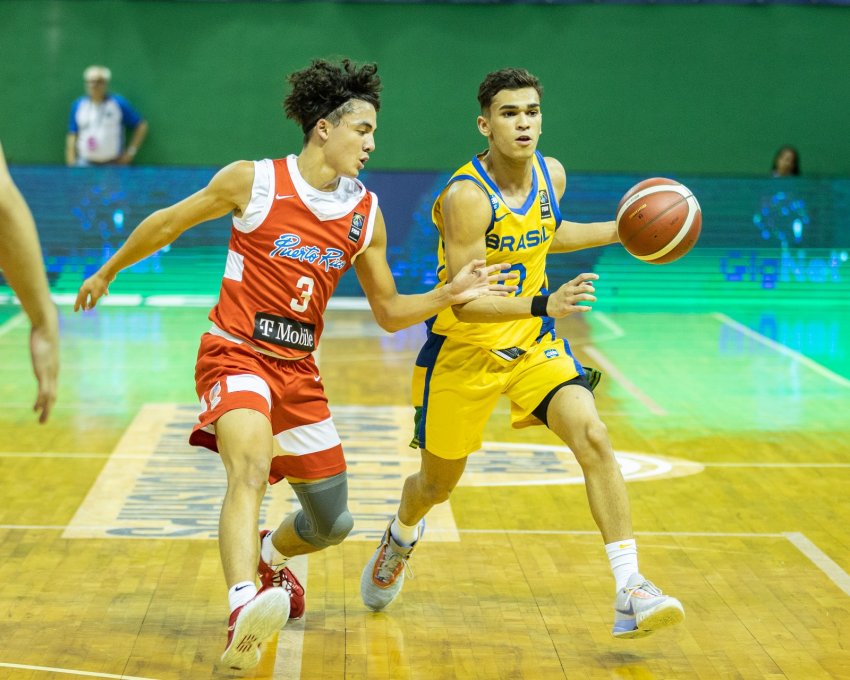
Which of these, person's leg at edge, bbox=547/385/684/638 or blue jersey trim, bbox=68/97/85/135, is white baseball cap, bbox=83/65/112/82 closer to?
blue jersey trim, bbox=68/97/85/135

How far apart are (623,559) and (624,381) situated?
21.4 feet

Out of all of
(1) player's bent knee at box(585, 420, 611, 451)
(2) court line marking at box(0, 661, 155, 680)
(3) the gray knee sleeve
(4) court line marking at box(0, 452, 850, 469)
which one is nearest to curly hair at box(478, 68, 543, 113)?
(1) player's bent knee at box(585, 420, 611, 451)

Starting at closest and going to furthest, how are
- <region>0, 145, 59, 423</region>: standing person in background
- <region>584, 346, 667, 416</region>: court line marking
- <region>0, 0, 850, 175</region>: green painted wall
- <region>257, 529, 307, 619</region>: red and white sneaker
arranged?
1. <region>0, 145, 59, 423</region>: standing person in background
2. <region>257, 529, 307, 619</region>: red and white sneaker
3. <region>584, 346, 667, 416</region>: court line marking
4. <region>0, 0, 850, 175</region>: green painted wall

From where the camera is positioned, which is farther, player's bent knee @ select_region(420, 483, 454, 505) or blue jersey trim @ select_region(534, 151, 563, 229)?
blue jersey trim @ select_region(534, 151, 563, 229)

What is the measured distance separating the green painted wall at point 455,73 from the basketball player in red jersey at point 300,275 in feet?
46.0

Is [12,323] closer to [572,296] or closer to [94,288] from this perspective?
[94,288]

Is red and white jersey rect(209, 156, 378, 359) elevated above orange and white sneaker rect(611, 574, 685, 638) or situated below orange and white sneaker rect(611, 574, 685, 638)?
above

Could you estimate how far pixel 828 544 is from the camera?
22.1 ft

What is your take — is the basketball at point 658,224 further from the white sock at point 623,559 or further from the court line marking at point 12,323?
the court line marking at point 12,323

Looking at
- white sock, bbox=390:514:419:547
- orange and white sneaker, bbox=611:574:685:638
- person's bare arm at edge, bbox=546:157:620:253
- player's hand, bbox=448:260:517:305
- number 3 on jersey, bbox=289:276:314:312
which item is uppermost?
person's bare arm at edge, bbox=546:157:620:253

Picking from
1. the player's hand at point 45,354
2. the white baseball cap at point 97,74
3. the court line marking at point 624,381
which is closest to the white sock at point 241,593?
the player's hand at point 45,354

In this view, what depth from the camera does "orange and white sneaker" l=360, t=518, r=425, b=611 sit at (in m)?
5.65

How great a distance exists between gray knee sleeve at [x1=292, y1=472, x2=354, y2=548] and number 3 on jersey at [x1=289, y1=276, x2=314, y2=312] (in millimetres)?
658

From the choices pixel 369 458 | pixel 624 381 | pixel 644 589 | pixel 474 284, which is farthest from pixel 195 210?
pixel 624 381
